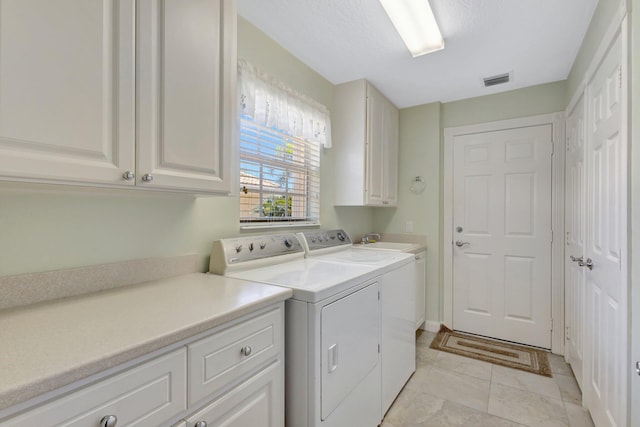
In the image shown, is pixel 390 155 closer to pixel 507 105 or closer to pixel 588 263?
pixel 507 105

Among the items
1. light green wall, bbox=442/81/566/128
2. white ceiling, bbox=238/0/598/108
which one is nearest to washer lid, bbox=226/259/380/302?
white ceiling, bbox=238/0/598/108

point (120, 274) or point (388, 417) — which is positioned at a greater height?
point (120, 274)

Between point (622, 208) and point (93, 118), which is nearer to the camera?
point (93, 118)

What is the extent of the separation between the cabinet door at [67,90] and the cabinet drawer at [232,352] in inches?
23.8

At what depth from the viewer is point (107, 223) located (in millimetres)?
1226

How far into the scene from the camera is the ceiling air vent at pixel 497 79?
2.51 meters

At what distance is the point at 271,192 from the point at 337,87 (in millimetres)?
1262

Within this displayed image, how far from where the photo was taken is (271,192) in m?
2.10

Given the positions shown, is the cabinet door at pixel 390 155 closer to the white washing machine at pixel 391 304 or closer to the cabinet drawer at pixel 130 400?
the white washing machine at pixel 391 304

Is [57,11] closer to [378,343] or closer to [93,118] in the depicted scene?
[93,118]

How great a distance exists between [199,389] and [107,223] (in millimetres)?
802

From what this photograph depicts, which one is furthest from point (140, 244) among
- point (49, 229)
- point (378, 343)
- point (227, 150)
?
point (378, 343)

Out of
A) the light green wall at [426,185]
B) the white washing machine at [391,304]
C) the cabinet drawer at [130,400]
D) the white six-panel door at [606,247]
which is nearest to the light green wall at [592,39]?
the white six-panel door at [606,247]

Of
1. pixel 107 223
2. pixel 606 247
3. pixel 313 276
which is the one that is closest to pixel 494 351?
pixel 606 247
